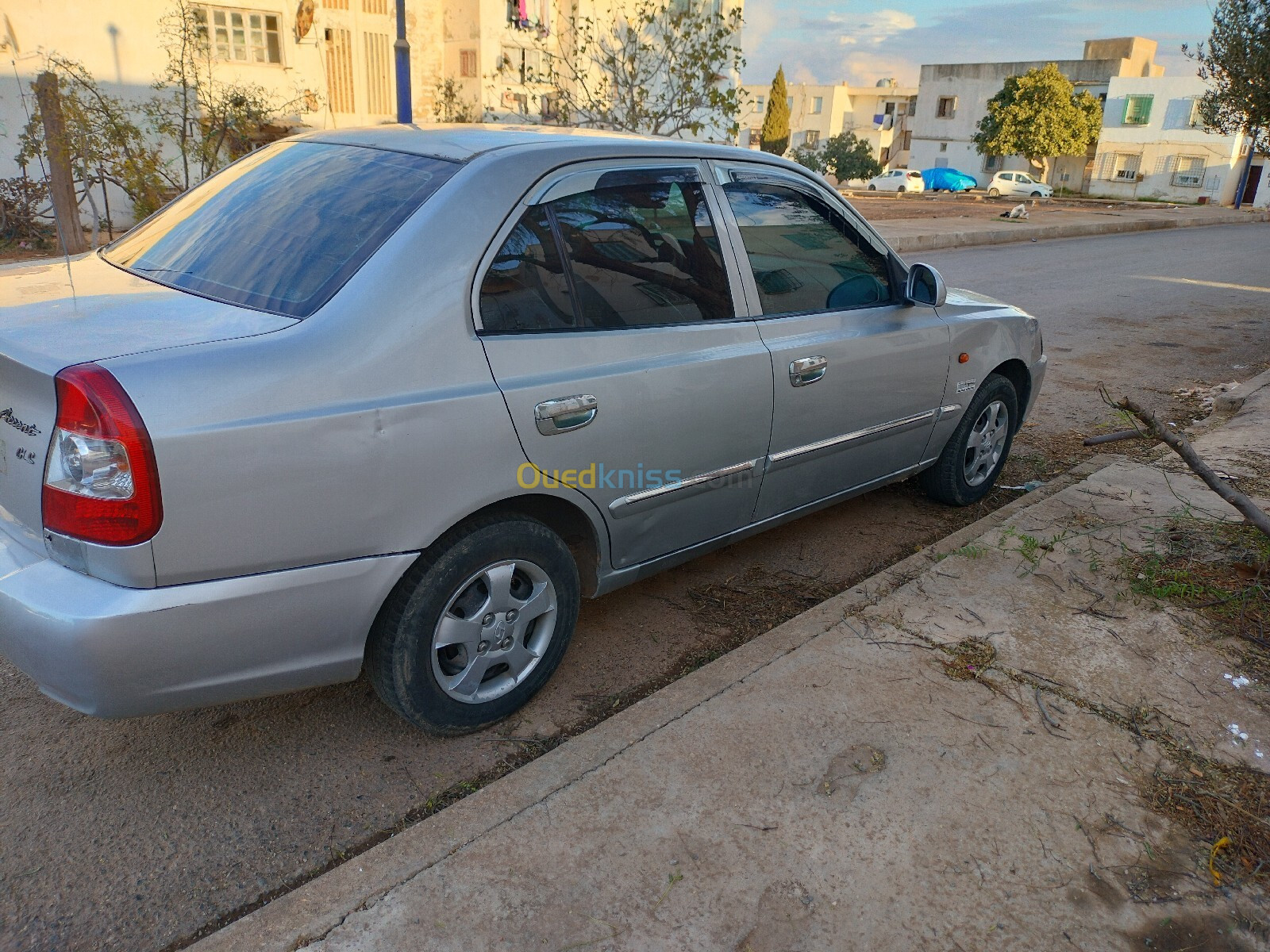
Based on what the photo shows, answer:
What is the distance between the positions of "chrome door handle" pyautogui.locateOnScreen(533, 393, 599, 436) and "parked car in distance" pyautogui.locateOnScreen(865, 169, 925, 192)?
163 ft

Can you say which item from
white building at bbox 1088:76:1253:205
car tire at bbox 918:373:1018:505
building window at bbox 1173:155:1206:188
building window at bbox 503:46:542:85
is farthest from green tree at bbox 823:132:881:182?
car tire at bbox 918:373:1018:505

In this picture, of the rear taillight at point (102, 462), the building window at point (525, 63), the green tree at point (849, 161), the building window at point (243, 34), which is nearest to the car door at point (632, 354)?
the rear taillight at point (102, 462)

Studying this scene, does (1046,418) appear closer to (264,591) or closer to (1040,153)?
(264,591)

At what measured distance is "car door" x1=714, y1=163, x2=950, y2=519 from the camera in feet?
11.3

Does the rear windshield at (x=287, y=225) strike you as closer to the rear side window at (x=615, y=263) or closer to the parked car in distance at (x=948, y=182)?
the rear side window at (x=615, y=263)

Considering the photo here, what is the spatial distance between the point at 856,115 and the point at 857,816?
86.4 m

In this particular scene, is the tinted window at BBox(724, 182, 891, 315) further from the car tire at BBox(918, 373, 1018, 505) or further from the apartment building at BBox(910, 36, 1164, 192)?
the apartment building at BBox(910, 36, 1164, 192)

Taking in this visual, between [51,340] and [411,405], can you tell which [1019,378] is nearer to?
[411,405]

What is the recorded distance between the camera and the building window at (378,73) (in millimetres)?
24609

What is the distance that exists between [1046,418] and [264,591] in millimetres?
5953

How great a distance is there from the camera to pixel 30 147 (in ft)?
40.0

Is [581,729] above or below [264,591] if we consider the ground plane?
below

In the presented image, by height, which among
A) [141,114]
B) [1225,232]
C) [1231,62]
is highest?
[1231,62]

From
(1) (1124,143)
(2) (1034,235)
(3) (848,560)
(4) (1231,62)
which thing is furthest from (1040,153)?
(3) (848,560)
